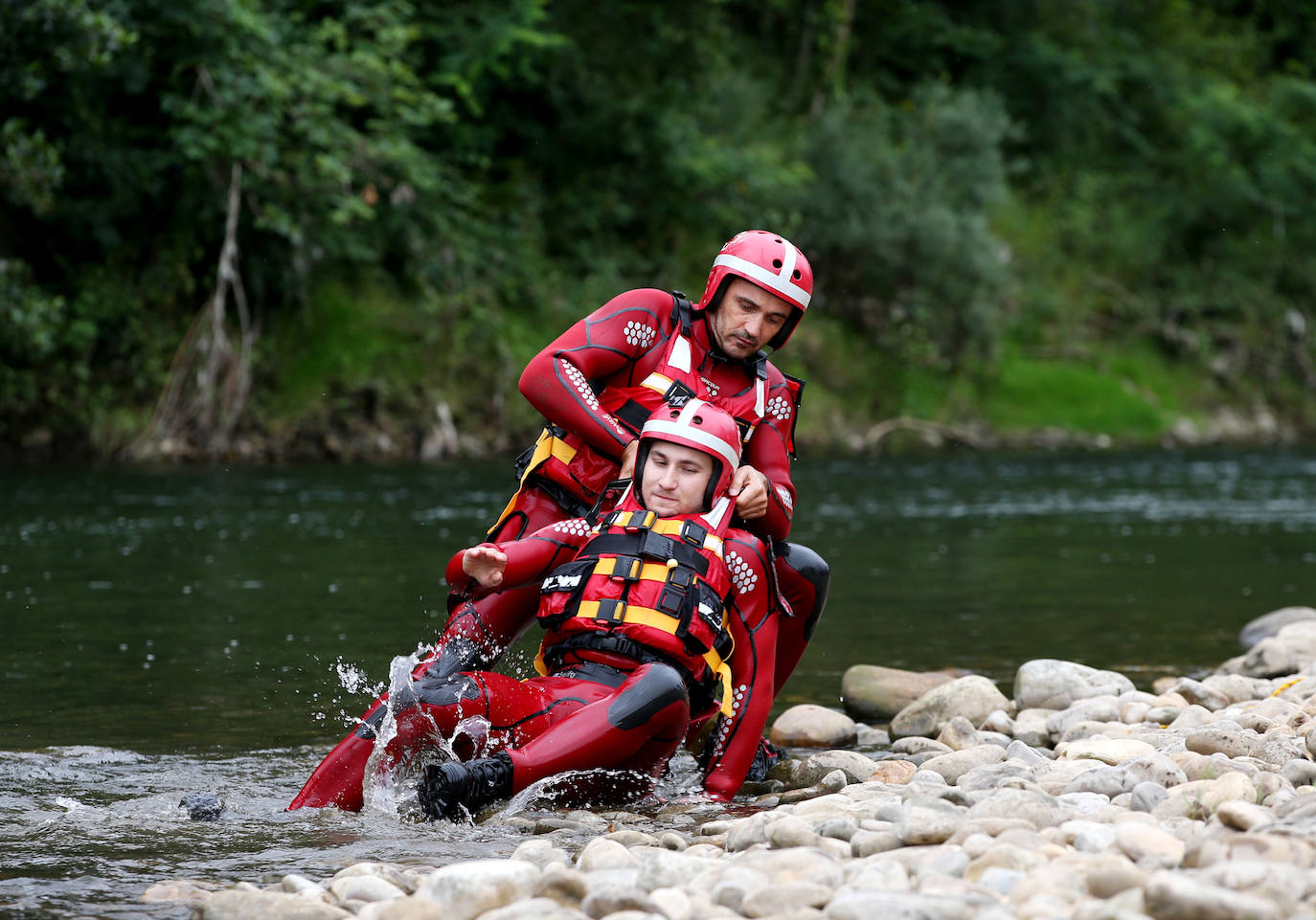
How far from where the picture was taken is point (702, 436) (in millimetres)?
5426

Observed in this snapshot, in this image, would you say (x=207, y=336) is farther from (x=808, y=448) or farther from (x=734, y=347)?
(x=734, y=347)

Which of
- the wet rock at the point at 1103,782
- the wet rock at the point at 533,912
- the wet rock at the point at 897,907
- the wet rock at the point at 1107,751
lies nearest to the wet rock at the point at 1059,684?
the wet rock at the point at 1107,751

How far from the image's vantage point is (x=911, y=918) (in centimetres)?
341

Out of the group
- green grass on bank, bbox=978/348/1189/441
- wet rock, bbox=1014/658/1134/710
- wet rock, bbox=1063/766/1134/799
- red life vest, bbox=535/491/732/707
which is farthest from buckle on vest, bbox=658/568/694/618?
green grass on bank, bbox=978/348/1189/441

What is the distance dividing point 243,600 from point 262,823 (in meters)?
5.58

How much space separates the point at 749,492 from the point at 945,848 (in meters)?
1.91

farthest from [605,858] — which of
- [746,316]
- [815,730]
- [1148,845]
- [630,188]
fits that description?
[630,188]

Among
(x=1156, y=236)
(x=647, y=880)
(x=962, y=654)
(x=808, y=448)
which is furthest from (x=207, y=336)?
(x=1156, y=236)

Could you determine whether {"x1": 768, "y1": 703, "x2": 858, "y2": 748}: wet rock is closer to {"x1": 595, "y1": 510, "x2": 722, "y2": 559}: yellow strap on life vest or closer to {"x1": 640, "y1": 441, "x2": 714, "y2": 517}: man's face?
{"x1": 595, "y1": 510, "x2": 722, "y2": 559}: yellow strap on life vest

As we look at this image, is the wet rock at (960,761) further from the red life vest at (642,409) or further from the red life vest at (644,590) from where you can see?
the red life vest at (642,409)

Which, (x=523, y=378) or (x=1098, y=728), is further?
(x=1098, y=728)

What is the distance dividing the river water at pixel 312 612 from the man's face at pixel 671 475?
4.15 feet

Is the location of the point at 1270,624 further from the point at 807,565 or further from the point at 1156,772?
the point at 1156,772

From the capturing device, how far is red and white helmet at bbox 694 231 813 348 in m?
5.78
